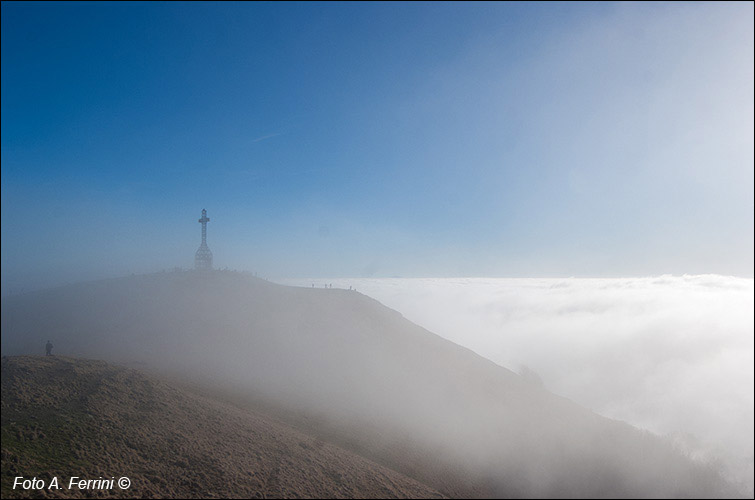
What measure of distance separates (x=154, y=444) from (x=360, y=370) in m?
35.4

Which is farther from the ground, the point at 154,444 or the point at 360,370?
the point at 154,444

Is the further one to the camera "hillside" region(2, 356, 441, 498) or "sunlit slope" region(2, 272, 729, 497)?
"sunlit slope" region(2, 272, 729, 497)

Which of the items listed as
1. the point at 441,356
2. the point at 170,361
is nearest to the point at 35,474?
the point at 170,361

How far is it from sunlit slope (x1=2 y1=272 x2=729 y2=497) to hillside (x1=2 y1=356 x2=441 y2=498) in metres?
7.89

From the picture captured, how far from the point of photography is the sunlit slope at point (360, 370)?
35.5 meters

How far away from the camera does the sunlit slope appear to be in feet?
117

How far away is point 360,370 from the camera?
177 ft

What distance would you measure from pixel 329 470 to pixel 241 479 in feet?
21.4

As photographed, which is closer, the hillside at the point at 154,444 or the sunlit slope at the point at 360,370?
the hillside at the point at 154,444

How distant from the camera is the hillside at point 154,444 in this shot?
1800cm

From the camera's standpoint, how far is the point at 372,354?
59.1 meters

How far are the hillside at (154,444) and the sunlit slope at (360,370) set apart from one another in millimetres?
7894

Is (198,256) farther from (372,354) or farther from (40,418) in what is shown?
(40,418)

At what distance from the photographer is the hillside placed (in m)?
18.0
